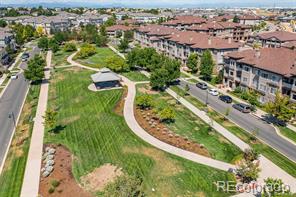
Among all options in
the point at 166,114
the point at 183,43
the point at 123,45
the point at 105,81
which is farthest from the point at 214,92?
the point at 123,45

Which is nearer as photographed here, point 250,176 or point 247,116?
point 250,176

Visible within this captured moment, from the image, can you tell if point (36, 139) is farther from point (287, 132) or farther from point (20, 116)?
point (287, 132)

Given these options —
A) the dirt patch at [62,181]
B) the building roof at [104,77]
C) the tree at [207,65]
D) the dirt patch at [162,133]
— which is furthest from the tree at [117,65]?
the dirt patch at [62,181]

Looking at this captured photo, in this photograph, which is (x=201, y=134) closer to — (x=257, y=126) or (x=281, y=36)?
(x=257, y=126)

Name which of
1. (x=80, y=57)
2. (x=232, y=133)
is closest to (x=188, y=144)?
(x=232, y=133)

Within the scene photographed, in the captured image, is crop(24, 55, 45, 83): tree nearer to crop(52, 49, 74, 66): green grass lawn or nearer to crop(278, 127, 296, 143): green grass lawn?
crop(52, 49, 74, 66): green grass lawn

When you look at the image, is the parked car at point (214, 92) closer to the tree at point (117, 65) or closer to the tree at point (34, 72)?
the tree at point (117, 65)
